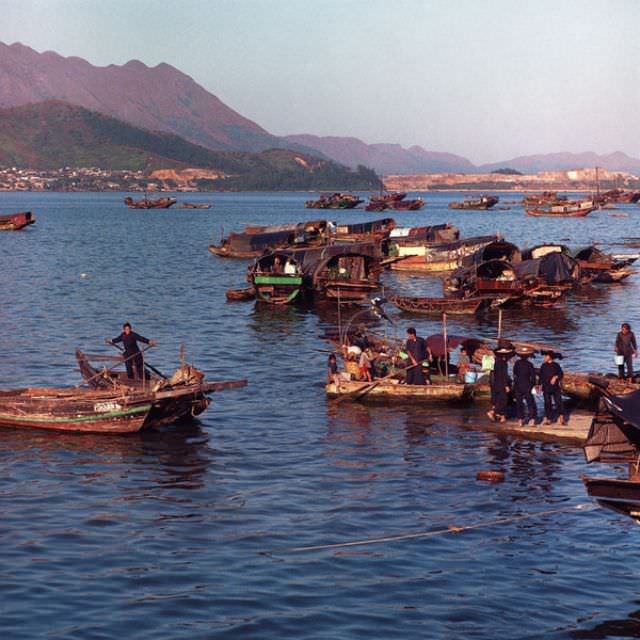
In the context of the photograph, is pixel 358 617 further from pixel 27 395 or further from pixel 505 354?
pixel 27 395

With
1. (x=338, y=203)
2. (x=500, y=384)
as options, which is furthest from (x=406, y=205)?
(x=500, y=384)

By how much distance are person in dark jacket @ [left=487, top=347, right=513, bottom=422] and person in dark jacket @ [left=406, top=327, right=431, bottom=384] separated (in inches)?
112

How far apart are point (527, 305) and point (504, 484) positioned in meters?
30.0

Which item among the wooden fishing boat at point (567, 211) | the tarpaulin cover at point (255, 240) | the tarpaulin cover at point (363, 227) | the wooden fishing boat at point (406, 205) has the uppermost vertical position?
the wooden fishing boat at point (406, 205)

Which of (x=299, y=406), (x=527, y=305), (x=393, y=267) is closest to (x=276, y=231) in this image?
(x=393, y=267)

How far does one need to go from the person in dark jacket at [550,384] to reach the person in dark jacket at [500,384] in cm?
91

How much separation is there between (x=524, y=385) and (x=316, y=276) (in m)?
28.3

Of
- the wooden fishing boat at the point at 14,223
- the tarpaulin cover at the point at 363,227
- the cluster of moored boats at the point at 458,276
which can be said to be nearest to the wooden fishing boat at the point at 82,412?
the cluster of moored boats at the point at 458,276

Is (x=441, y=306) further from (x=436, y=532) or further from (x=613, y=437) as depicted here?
(x=613, y=437)

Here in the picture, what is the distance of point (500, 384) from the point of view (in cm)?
2553

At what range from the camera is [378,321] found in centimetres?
4691

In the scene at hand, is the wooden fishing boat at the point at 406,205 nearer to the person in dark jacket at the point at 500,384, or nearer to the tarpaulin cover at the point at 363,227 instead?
the tarpaulin cover at the point at 363,227

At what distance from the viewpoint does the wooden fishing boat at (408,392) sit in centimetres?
2842

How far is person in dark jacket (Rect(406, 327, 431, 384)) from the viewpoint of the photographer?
2819cm
